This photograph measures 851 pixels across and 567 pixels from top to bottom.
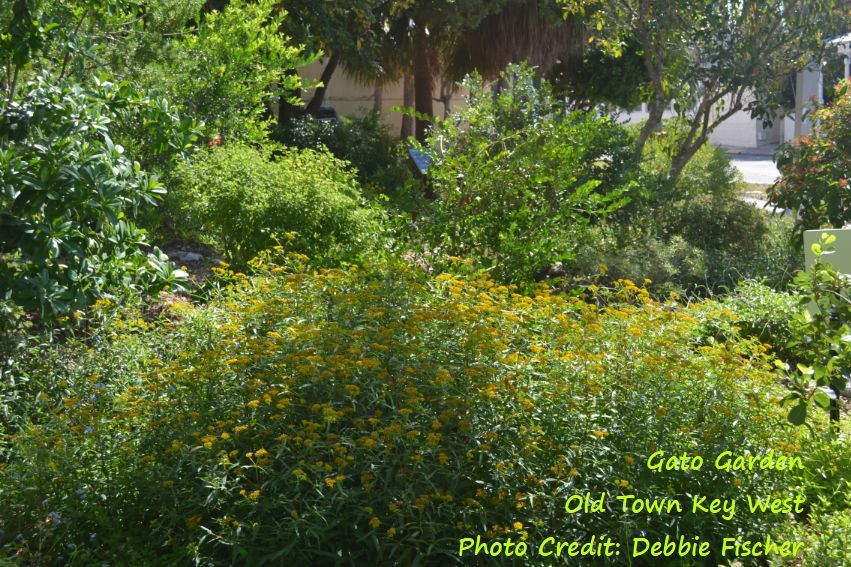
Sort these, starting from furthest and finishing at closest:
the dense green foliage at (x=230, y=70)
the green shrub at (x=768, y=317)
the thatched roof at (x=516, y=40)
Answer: the thatched roof at (x=516, y=40) < the dense green foliage at (x=230, y=70) < the green shrub at (x=768, y=317)

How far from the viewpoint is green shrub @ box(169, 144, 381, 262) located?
6789mm

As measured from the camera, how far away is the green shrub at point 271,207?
679 cm

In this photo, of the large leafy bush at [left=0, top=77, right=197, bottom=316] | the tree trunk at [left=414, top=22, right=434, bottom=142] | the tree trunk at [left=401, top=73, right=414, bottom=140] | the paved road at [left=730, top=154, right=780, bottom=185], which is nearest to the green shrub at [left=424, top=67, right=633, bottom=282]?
the large leafy bush at [left=0, top=77, right=197, bottom=316]

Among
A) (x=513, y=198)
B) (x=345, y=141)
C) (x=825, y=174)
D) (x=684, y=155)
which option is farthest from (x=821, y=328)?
(x=345, y=141)

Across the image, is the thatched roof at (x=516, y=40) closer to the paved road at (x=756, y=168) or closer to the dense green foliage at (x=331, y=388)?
the paved road at (x=756, y=168)

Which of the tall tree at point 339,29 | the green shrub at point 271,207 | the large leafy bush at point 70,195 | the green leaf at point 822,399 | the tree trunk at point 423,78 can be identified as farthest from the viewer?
the tree trunk at point 423,78

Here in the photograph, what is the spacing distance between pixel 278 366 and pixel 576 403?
123 cm

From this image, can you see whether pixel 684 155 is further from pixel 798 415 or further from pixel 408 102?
pixel 408 102

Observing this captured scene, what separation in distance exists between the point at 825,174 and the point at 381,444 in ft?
23.5

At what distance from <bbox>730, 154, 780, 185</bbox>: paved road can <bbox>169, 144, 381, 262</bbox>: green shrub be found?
14.6 meters

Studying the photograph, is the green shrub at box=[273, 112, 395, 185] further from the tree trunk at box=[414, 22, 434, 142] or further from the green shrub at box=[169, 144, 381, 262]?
the green shrub at box=[169, 144, 381, 262]

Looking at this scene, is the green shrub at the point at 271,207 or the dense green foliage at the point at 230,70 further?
the dense green foliage at the point at 230,70

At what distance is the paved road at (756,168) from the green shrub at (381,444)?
55.2ft

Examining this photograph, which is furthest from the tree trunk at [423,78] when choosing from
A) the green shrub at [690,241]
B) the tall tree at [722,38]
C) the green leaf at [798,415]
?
the green leaf at [798,415]
